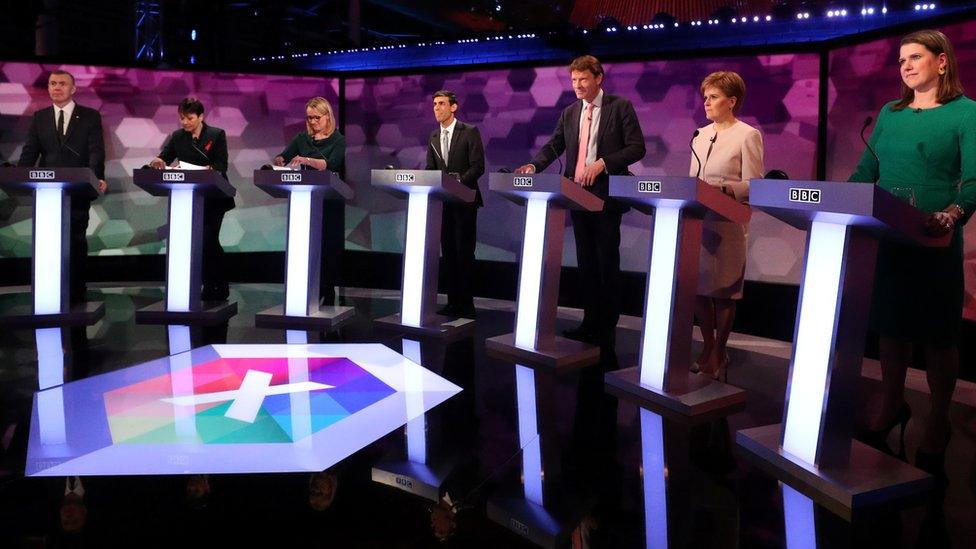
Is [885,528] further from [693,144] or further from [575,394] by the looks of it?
[693,144]

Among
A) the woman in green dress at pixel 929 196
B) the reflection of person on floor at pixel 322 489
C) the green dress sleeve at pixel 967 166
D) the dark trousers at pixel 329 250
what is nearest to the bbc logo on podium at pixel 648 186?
the woman in green dress at pixel 929 196

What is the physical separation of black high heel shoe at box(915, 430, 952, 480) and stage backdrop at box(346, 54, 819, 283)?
8.77ft

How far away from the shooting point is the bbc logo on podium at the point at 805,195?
7.47 feet

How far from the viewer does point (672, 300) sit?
129 inches

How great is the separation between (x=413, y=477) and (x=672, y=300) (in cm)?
149

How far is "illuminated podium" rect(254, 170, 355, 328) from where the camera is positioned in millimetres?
4906

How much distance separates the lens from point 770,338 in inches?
194

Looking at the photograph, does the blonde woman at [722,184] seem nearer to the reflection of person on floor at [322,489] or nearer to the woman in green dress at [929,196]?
the woman in green dress at [929,196]

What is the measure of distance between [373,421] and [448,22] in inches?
476

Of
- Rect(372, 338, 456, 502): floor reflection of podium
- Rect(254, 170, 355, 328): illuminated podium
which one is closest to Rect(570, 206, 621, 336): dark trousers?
Rect(372, 338, 456, 502): floor reflection of podium

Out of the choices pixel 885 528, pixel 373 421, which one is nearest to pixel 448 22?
pixel 373 421

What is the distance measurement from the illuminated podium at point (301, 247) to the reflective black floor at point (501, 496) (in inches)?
77.5

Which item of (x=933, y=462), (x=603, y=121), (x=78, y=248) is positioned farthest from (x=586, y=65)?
(x=78, y=248)

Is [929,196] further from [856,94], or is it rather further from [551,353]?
[856,94]
